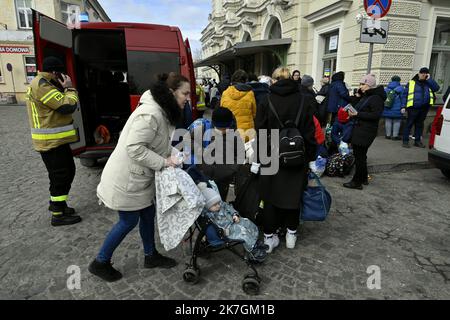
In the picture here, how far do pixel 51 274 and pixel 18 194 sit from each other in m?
2.60

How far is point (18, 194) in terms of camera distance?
472 cm

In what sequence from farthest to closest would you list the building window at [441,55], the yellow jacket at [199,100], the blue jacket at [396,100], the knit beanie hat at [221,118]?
the building window at [441,55] < the blue jacket at [396,100] < the yellow jacket at [199,100] < the knit beanie hat at [221,118]

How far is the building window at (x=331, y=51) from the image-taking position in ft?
33.6

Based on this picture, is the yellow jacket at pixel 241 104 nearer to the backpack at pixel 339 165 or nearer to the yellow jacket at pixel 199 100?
the backpack at pixel 339 165

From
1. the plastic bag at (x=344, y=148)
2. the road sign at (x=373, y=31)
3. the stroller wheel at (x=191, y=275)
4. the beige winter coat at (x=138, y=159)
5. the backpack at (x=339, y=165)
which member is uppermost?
the road sign at (x=373, y=31)

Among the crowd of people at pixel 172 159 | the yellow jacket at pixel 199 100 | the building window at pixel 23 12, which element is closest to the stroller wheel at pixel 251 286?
the crowd of people at pixel 172 159

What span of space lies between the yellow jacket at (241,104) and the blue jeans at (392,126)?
5.44 meters

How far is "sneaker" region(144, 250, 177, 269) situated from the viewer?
2879mm

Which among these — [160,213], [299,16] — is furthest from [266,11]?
[160,213]

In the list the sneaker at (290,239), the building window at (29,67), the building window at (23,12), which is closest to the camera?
the sneaker at (290,239)

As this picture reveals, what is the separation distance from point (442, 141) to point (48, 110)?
5739mm

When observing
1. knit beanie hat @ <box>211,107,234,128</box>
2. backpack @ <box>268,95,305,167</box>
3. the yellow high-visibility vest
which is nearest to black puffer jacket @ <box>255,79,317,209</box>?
backpack @ <box>268,95,305,167</box>

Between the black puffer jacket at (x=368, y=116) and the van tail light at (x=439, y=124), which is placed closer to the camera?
the black puffer jacket at (x=368, y=116)
